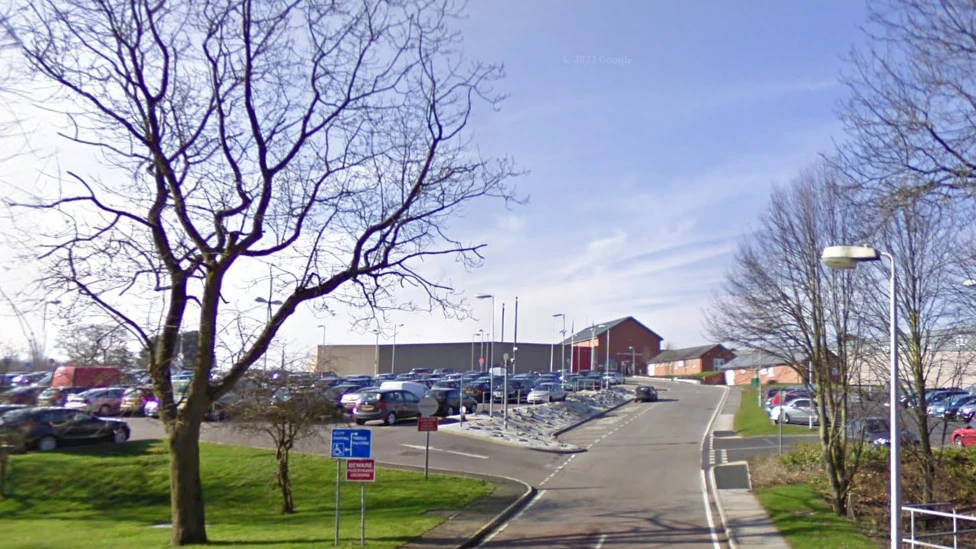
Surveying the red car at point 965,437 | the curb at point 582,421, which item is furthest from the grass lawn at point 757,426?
the curb at point 582,421

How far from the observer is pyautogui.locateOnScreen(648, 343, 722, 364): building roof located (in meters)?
123

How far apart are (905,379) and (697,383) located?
261ft

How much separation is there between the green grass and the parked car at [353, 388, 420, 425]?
1989cm

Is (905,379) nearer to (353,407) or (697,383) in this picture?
(353,407)

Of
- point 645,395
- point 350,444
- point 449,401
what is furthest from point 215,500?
point 645,395

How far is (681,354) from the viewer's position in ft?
440

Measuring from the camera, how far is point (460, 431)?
124 feet

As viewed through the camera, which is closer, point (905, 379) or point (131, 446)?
point (905, 379)

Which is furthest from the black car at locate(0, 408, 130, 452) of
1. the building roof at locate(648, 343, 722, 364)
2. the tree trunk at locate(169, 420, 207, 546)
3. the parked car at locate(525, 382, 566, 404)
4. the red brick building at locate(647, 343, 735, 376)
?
the building roof at locate(648, 343, 722, 364)

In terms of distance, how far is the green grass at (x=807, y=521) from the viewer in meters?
16.3

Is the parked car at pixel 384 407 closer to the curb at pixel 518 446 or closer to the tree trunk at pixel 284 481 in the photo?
the curb at pixel 518 446

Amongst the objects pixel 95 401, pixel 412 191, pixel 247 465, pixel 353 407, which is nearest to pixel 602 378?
pixel 353 407

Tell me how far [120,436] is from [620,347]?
106 meters

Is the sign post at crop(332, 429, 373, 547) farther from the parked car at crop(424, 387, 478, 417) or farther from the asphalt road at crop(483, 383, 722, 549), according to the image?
the parked car at crop(424, 387, 478, 417)
